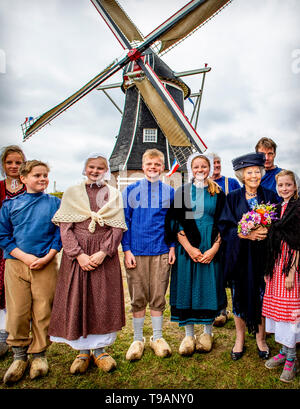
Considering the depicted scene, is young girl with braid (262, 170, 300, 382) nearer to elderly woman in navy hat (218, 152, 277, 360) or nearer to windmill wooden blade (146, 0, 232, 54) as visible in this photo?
elderly woman in navy hat (218, 152, 277, 360)

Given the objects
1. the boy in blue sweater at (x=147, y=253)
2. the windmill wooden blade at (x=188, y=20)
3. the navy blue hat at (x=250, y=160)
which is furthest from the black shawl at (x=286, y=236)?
the windmill wooden blade at (x=188, y=20)

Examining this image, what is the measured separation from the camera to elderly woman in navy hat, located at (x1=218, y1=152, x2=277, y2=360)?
2613 millimetres

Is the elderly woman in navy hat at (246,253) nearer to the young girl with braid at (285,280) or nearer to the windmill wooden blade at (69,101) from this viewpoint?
the young girl with braid at (285,280)

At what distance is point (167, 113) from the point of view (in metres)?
11.0

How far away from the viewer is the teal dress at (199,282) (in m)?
2.78

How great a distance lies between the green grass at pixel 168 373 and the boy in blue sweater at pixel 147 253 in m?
0.26

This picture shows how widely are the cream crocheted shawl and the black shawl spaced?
1.46m

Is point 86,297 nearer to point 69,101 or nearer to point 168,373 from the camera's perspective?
point 168,373

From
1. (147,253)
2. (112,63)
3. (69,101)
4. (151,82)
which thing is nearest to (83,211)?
(147,253)

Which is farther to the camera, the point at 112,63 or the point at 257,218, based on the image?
the point at 112,63

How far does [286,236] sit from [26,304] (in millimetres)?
2544
